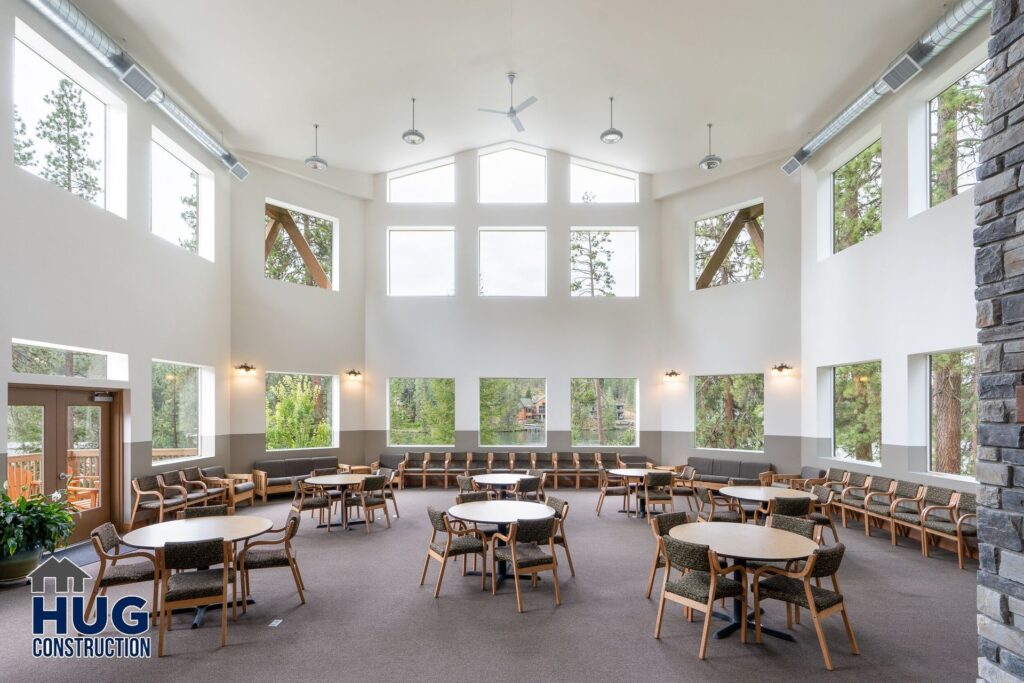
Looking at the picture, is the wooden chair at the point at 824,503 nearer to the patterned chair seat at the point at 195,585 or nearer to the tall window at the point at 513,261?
the patterned chair seat at the point at 195,585

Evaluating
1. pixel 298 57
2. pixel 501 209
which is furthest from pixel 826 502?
pixel 298 57

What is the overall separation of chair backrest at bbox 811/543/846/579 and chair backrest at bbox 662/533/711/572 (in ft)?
2.34

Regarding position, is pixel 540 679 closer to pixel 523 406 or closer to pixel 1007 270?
pixel 1007 270

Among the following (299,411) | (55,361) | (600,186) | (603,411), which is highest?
(600,186)

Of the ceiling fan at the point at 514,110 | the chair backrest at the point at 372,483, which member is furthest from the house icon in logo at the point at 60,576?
the ceiling fan at the point at 514,110

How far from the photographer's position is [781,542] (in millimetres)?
4480

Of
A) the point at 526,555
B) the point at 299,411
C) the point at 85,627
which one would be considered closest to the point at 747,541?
the point at 526,555

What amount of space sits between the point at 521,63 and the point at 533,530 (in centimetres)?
730

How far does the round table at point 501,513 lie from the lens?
5344mm

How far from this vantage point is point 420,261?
12695 mm

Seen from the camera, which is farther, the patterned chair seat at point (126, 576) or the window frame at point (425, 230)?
the window frame at point (425, 230)

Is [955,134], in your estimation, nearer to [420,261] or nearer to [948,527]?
[948,527]

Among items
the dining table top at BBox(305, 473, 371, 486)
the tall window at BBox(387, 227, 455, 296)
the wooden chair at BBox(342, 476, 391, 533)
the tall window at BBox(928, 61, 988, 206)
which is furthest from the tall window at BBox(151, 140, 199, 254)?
the tall window at BBox(928, 61, 988, 206)

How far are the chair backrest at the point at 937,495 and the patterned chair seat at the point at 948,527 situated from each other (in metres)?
0.31
